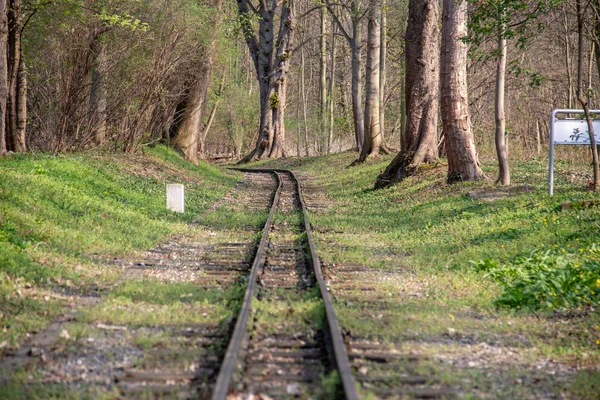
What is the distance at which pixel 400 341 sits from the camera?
19.6ft

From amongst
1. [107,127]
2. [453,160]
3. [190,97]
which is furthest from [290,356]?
[190,97]

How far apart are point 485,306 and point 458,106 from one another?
10.3 metres

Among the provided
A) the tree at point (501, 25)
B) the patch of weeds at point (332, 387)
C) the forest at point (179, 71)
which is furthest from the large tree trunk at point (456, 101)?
the patch of weeds at point (332, 387)

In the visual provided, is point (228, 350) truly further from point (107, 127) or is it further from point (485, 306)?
point (107, 127)

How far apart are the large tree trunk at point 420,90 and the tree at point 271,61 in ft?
56.8

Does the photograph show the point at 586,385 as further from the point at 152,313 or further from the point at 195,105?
the point at 195,105

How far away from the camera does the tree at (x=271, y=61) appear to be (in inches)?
1510

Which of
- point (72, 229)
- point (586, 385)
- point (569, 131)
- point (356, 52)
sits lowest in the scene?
point (586, 385)

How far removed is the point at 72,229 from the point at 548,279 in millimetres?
6706

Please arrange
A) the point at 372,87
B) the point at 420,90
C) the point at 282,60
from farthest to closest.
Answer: the point at 282,60
the point at 372,87
the point at 420,90

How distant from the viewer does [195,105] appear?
89.5ft

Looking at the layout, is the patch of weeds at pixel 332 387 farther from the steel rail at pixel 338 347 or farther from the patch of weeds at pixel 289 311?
the patch of weeds at pixel 289 311

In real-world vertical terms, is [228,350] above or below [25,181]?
below

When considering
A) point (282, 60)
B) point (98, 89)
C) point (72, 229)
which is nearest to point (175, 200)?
point (72, 229)
